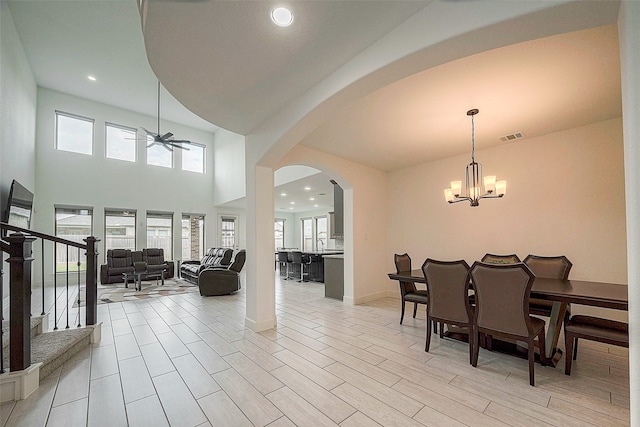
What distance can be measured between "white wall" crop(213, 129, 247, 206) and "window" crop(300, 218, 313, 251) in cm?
486

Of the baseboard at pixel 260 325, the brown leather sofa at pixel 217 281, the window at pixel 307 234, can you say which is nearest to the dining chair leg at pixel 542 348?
the baseboard at pixel 260 325

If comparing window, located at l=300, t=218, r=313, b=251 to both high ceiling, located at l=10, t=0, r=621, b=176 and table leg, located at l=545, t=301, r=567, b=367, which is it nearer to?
high ceiling, located at l=10, t=0, r=621, b=176

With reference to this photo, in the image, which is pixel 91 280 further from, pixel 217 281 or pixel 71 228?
Result: pixel 71 228

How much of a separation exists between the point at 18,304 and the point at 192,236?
8.66 m

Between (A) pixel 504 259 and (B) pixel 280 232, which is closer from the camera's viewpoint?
(A) pixel 504 259

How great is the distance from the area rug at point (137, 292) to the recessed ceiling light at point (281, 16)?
19.6 feet

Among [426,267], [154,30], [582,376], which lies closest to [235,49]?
[154,30]

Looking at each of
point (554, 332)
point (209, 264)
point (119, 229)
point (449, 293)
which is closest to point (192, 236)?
point (119, 229)

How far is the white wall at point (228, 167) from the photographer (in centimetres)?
887

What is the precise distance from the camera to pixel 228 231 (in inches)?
450

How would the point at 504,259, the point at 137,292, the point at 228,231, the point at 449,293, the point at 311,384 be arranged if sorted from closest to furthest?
the point at 311,384 < the point at 449,293 < the point at 504,259 < the point at 137,292 < the point at 228,231

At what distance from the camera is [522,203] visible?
4.10 meters

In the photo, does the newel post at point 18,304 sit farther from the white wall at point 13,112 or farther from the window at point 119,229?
the window at point 119,229

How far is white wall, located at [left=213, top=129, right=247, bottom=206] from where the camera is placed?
8867 millimetres
